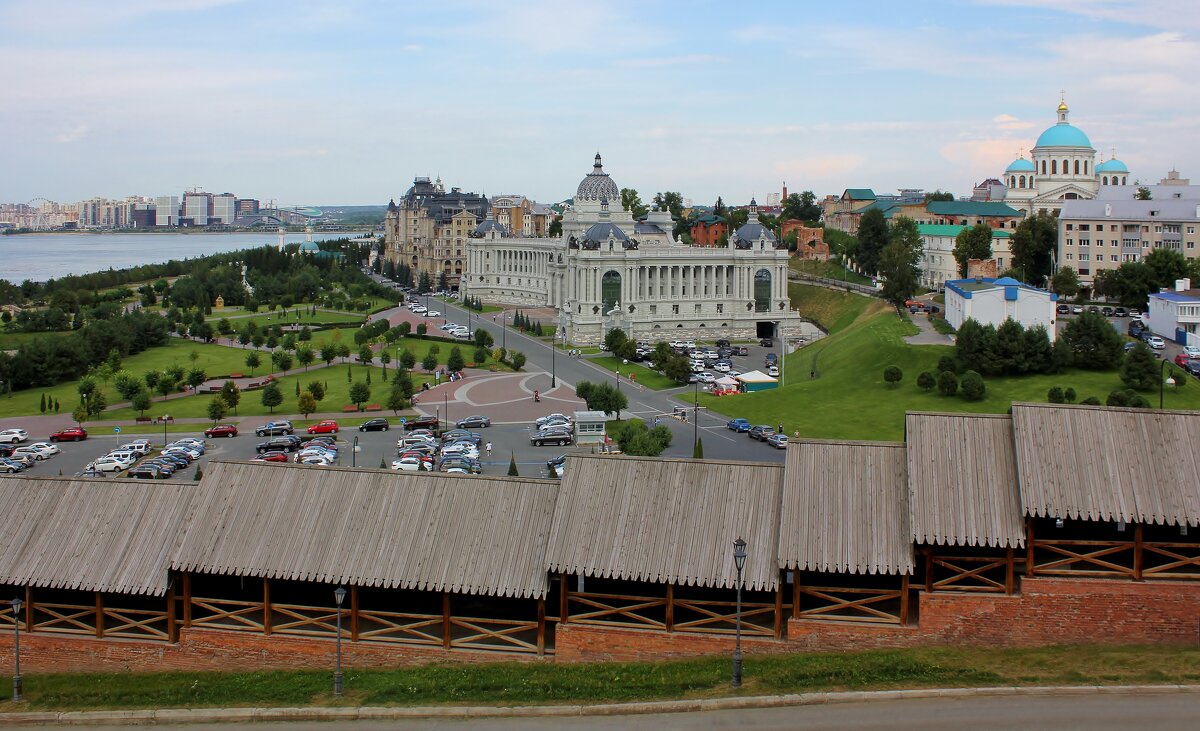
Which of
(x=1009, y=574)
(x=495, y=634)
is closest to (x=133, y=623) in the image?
(x=495, y=634)

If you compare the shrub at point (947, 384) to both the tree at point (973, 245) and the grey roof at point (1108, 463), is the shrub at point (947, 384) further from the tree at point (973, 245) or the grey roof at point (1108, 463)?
the tree at point (973, 245)

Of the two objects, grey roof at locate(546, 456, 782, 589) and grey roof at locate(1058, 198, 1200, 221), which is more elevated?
grey roof at locate(1058, 198, 1200, 221)

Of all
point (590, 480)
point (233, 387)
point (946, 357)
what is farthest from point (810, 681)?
point (233, 387)

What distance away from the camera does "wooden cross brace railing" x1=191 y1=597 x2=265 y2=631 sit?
2075cm

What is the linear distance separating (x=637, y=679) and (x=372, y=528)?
5.40 metres

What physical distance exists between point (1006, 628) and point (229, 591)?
44.8 ft

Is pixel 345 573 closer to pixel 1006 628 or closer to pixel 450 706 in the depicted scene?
pixel 450 706

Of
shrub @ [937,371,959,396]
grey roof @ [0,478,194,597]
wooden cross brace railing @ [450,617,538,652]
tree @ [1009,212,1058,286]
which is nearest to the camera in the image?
wooden cross brace railing @ [450,617,538,652]

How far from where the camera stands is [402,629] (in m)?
20.2

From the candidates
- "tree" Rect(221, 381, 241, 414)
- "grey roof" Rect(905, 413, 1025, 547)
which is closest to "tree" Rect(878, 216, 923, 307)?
"tree" Rect(221, 381, 241, 414)

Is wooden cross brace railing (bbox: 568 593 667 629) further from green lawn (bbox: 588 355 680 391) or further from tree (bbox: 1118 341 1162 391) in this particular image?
green lawn (bbox: 588 355 680 391)

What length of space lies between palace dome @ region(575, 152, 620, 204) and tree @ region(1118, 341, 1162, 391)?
6983cm

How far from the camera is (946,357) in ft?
177

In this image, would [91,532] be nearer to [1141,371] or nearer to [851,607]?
[851,607]
